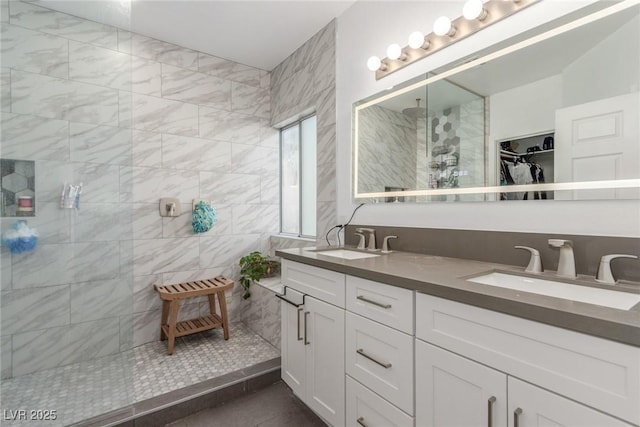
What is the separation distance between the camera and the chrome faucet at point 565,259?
1.07 m

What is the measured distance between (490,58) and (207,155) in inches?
92.5

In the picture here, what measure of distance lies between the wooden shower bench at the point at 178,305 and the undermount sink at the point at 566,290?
2086 mm

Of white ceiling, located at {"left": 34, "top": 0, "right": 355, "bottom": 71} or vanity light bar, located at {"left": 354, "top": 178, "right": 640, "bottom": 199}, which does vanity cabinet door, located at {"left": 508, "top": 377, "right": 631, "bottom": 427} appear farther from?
white ceiling, located at {"left": 34, "top": 0, "right": 355, "bottom": 71}

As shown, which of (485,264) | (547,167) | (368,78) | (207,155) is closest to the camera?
(547,167)

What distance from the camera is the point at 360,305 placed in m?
1.28

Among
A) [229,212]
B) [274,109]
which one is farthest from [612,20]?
[229,212]

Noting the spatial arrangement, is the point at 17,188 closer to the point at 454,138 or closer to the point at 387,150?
the point at 387,150

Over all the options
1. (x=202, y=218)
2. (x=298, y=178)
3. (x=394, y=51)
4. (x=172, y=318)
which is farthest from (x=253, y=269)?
(x=394, y=51)

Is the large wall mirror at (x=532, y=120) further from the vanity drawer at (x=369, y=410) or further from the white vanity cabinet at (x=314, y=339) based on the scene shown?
the vanity drawer at (x=369, y=410)

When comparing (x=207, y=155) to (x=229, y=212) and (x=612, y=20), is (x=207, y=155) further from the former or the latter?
(x=612, y=20)

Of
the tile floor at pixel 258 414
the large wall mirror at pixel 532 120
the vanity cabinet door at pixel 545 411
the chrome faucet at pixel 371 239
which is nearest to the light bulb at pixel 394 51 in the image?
the large wall mirror at pixel 532 120

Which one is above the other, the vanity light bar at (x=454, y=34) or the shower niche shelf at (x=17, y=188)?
the vanity light bar at (x=454, y=34)

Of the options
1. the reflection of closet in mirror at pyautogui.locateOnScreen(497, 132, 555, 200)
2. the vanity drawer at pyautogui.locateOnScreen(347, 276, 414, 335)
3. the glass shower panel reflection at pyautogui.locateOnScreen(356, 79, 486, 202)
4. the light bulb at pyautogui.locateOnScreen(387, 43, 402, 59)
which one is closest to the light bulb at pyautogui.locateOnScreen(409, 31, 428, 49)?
the light bulb at pyautogui.locateOnScreen(387, 43, 402, 59)

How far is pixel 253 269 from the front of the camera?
9.37 ft
